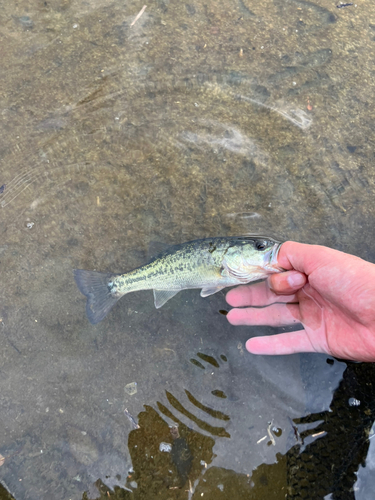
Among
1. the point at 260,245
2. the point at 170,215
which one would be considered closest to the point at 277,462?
the point at 260,245

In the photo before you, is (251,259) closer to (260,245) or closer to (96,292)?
(260,245)

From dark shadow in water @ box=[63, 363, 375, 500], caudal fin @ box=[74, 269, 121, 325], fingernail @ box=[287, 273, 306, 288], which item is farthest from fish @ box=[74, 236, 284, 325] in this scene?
dark shadow in water @ box=[63, 363, 375, 500]

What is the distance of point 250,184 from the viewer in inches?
192

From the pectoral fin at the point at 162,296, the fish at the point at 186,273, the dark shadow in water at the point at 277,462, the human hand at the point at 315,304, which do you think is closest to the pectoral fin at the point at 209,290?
the fish at the point at 186,273

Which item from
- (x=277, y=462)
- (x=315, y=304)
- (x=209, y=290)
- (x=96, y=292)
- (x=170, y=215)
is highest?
(x=170, y=215)

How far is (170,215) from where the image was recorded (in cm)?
482

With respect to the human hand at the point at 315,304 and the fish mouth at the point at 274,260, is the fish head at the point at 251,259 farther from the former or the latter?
the human hand at the point at 315,304

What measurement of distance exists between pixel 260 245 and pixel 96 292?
2.04 metres

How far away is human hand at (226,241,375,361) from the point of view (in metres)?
3.52

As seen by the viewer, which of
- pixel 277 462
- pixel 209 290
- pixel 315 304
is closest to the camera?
pixel 277 462

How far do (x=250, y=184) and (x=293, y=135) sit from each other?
983mm

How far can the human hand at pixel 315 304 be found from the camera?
138 inches

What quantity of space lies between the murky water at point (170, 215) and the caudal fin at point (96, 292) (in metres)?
0.28

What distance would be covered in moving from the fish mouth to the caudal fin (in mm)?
1876
